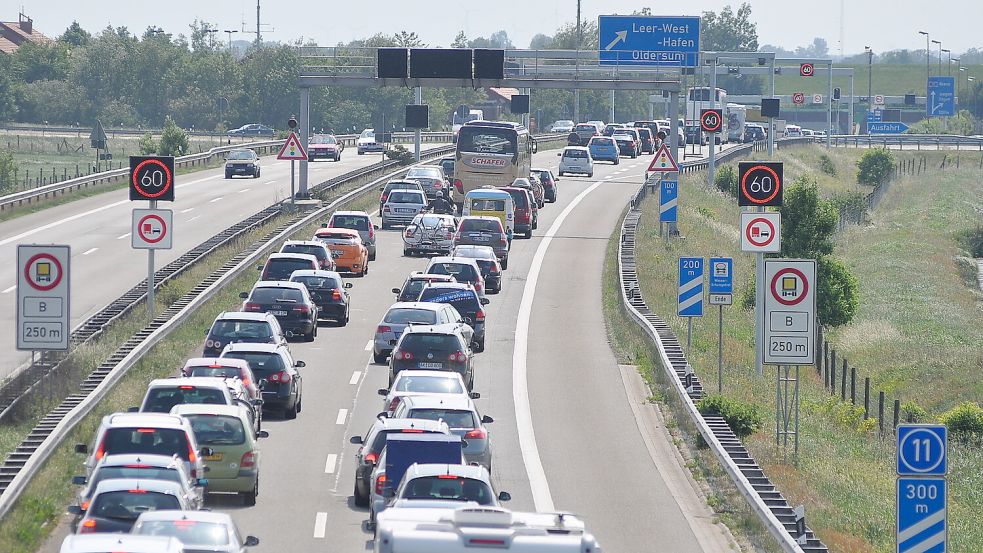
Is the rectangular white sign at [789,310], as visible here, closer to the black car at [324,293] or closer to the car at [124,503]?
the car at [124,503]

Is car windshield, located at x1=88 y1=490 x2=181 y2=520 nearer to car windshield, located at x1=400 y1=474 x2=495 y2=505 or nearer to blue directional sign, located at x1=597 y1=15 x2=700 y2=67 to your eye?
car windshield, located at x1=400 y1=474 x2=495 y2=505

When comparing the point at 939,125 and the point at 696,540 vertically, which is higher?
the point at 939,125

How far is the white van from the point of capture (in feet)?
35.6

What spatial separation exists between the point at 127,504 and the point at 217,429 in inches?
167

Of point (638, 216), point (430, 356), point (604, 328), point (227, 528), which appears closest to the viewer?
point (227, 528)

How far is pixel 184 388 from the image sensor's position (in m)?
21.2

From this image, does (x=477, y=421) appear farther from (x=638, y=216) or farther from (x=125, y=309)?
(x=638, y=216)

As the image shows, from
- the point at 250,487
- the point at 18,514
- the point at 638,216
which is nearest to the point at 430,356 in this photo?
the point at 250,487

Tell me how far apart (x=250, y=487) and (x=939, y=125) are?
610 ft

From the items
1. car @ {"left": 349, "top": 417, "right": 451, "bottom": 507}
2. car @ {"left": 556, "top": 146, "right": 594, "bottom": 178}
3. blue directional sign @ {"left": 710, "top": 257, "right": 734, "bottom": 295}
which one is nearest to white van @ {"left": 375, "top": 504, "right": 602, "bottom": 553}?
car @ {"left": 349, "top": 417, "right": 451, "bottom": 507}

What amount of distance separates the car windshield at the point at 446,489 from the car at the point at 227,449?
13.0ft

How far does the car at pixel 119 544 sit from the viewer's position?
11781 millimetres

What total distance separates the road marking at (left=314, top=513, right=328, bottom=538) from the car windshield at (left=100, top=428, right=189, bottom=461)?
176cm

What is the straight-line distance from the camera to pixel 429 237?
50.0 meters
